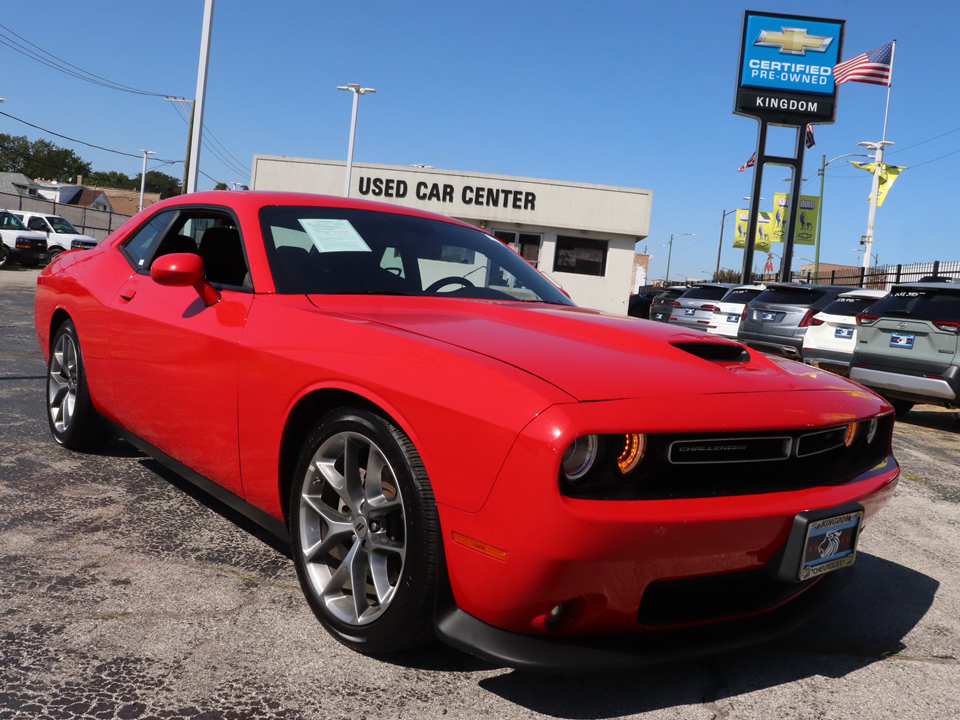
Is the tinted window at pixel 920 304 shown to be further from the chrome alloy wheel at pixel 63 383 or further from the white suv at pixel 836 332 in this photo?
the chrome alloy wheel at pixel 63 383

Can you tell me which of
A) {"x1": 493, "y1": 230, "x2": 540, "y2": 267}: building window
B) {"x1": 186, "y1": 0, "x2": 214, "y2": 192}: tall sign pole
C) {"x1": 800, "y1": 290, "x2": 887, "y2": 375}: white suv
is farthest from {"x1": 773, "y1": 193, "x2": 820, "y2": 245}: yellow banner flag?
{"x1": 800, "y1": 290, "x2": 887, "y2": 375}: white suv

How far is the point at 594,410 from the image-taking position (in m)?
1.97

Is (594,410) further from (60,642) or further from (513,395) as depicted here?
(60,642)

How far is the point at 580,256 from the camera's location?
2830 centimetres

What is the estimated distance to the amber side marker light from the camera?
1983mm

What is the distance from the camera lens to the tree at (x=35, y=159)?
363 feet

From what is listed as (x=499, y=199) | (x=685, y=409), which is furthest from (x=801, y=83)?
(x=685, y=409)

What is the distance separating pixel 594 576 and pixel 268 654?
107 cm

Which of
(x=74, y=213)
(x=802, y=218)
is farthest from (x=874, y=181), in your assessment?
(x=74, y=213)

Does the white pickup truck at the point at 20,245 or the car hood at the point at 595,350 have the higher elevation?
the white pickup truck at the point at 20,245

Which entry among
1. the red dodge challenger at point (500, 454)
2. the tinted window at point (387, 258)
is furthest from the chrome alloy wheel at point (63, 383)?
the tinted window at point (387, 258)

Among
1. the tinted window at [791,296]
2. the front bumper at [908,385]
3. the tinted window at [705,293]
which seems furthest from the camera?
the tinted window at [705,293]

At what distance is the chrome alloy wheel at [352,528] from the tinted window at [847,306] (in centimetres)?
971

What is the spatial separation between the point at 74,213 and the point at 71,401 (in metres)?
49.2
